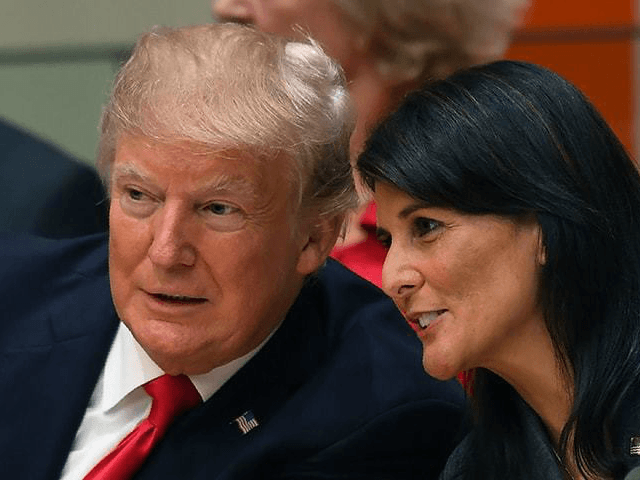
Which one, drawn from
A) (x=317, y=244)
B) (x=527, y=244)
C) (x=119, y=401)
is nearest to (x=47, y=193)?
(x=119, y=401)

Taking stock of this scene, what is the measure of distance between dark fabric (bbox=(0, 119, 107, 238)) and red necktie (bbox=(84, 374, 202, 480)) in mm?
649

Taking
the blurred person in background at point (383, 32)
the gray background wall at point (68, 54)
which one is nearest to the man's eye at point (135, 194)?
the blurred person in background at point (383, 32)

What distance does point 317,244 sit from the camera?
2.62m

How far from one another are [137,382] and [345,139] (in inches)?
21.9

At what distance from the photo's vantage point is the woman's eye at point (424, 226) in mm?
2270

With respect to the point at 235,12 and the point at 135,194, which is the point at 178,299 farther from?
the point at 235,12

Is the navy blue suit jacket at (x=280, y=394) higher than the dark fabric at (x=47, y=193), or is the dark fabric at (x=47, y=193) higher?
the dark fabric at (x=47, y=193)

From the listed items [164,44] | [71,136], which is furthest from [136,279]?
[71,136]

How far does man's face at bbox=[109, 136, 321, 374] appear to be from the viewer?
8.02ft

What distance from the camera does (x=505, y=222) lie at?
2.22 m

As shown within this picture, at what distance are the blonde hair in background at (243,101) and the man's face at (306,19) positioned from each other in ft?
2.51

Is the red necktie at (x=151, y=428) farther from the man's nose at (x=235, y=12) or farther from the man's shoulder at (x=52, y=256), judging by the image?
the man's nose at (x=235, y=12)

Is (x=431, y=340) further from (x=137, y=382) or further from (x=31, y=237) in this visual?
(x=31, y=237)

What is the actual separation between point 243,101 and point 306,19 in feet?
3.28
